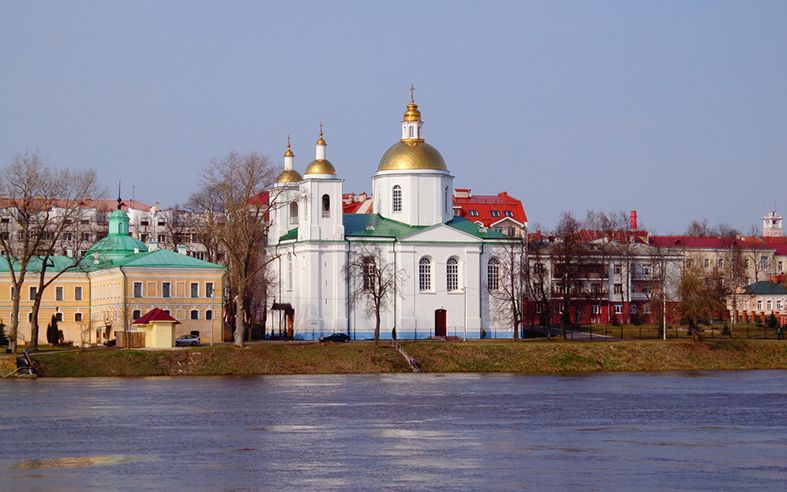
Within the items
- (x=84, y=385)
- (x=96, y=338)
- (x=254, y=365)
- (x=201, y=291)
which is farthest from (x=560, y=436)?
(x=96, y=338)

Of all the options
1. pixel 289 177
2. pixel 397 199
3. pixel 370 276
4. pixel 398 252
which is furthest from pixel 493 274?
pixel 289 177

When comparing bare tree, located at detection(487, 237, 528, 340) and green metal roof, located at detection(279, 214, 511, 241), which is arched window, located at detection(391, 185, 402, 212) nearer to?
green metal roof, located at detection(279, 214, 511, 241)

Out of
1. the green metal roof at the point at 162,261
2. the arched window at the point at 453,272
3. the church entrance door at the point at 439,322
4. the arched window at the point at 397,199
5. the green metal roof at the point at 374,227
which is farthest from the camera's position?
the arched window at the point at 397,199

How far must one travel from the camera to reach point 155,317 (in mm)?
79250

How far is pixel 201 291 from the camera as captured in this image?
88625 millimetres

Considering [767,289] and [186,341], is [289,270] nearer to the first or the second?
[186,341]

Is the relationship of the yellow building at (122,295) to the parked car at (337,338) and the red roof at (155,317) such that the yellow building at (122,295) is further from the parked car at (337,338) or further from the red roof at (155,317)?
the parked car at (337,338)

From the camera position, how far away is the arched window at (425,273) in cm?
9512

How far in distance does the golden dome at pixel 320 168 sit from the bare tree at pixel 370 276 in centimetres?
519

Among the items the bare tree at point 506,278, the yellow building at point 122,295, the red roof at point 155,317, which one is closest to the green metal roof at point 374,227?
the bare tree at point 506,278

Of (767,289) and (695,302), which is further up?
(767,289)

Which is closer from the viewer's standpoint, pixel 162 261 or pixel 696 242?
Result: pixel 162 261

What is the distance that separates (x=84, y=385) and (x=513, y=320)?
3809cm

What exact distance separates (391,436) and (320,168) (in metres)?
53.4
